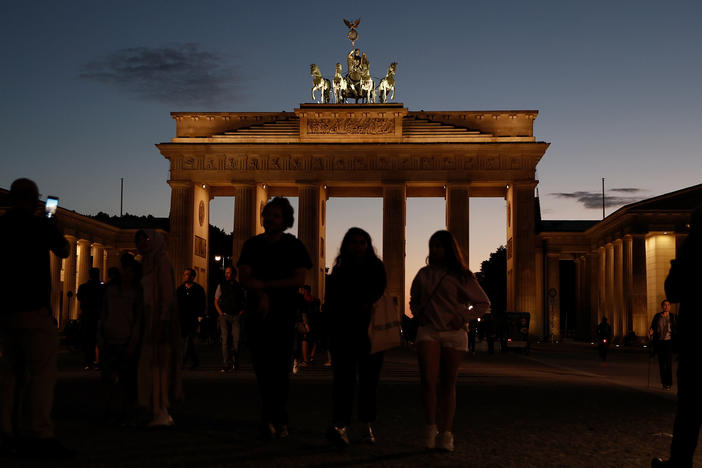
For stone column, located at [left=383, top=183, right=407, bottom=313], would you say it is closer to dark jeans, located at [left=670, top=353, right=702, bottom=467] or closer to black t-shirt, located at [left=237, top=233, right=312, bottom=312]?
black t-shirt, located at [left=237, top=233, right=312, bottom=312]

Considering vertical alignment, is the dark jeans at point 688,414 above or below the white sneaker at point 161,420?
above

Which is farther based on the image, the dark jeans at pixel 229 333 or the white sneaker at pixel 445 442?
the dark jeans at pixel 229 333

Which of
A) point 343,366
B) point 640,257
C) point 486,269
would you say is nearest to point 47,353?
point 343,366

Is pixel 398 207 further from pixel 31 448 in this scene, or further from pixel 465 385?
pixel 31 448

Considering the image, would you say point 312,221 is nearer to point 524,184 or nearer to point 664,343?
point 524,184

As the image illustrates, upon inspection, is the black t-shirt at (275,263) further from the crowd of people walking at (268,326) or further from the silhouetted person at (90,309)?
the silhouetted person at (90,309)

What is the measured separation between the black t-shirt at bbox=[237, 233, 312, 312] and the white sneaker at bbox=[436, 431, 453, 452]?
6.24 ft

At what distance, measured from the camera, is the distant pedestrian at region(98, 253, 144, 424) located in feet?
31.5

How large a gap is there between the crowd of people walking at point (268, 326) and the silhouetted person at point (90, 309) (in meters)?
7.33

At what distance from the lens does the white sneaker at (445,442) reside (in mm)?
8125

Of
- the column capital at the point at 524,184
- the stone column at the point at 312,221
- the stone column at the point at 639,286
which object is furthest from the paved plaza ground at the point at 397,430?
the column capital at the point at 524,184

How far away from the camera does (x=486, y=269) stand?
111688mm

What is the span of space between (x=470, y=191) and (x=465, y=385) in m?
45.9

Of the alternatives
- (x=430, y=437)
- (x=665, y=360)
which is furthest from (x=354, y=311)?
(x=665, y=360)
